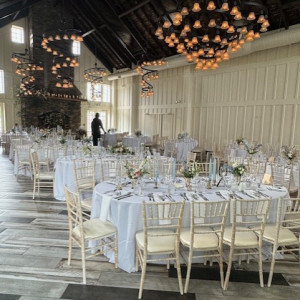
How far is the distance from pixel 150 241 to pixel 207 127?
428 inches

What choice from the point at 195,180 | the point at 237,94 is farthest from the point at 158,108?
the point at 195,180

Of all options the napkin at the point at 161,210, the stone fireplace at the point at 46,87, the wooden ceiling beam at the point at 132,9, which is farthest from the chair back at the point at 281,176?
the stone fireplace at the point at 46,87

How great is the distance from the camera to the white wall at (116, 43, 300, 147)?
9.98 meters

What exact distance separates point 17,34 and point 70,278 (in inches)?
670

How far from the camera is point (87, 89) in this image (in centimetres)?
1962

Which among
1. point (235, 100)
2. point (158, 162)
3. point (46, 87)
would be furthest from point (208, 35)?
point (46, 87)

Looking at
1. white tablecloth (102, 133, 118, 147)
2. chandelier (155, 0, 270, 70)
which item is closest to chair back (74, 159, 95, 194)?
chandelier (155, 0, 270, 70)

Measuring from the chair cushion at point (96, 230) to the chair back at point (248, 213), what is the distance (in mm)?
1419

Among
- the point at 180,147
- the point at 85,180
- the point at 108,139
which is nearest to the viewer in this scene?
the point at 85,180

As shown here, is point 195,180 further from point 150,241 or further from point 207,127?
point 207,127

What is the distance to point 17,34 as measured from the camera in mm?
16359

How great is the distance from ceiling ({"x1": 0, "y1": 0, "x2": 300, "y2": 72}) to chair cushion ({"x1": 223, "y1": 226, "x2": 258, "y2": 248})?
26.4 feet

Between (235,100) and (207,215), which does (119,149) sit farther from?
(235,100)

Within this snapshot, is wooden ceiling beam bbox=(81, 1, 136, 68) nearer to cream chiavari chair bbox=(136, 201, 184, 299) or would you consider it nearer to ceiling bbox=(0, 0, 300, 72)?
ceiling bbox=(0, 0, 300, 72)
